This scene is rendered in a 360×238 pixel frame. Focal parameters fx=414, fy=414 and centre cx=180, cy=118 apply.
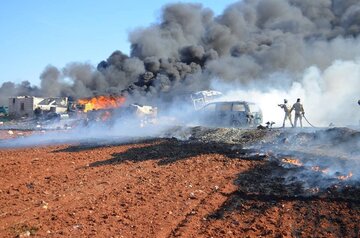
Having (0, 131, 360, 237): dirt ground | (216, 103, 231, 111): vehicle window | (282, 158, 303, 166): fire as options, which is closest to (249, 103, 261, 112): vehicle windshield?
(216, 103, 231, 111): vehicle window

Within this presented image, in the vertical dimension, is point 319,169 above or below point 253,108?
below

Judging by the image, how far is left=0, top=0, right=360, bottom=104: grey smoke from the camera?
136 feet

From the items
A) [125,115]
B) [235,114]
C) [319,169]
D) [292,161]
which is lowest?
[319,169]

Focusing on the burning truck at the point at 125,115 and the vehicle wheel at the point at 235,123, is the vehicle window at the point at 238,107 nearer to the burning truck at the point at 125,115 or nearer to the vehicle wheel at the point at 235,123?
the vehicle wheel at the point at 235,123

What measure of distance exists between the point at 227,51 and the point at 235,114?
110ft

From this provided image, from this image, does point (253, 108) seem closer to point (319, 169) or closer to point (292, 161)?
point (292, 161)

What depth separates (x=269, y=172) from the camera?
10375mm

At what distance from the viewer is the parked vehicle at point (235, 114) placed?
20641 mm

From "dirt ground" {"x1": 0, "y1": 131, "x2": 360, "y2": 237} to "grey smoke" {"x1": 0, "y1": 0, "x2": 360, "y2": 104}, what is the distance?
26.0 m

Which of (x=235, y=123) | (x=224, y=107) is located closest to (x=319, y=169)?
(x=235, y=123)

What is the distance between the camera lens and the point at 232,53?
4975 centimetres

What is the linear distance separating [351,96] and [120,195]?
86.3ft

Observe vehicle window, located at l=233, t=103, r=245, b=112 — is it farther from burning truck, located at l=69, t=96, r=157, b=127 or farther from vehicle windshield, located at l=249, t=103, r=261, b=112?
burning truck, located at l=69, t=96, r=157, b=127

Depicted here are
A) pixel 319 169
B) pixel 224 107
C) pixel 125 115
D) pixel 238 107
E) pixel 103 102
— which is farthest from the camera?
pixel 103 102
